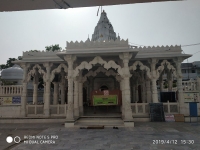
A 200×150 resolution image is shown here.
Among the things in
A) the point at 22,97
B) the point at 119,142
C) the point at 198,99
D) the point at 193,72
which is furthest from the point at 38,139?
the point at 193,72

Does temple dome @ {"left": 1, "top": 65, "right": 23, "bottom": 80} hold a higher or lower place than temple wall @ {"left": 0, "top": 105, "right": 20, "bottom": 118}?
higher

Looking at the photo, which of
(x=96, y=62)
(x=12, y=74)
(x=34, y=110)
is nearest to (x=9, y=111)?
(x=34, y=110)

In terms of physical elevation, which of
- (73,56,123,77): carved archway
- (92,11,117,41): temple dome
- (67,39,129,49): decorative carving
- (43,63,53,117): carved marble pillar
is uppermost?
(92,11,117,41): temple dome

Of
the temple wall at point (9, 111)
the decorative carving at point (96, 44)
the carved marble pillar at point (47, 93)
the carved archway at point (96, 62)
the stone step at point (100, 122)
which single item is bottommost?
the stone step at point (100, 122)

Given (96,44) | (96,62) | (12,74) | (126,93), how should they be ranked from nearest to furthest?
(126,93)
(96,62)
(96,44)
(12,74)

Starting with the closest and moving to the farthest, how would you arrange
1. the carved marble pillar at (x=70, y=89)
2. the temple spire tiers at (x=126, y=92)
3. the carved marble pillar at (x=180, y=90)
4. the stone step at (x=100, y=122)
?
the temple spire tiers at (x=126, y=92) → the carved marble pillar at (x=70, y=89) → the stone step at (x=100, y=122) → the carved marble pillar at (x=180, y=90)

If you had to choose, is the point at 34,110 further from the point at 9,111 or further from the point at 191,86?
the point at 191,86

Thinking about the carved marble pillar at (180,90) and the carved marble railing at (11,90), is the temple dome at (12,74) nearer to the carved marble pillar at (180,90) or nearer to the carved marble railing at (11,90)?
the carved marble railing at (11,90)

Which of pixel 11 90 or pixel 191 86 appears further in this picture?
pixel 11 90

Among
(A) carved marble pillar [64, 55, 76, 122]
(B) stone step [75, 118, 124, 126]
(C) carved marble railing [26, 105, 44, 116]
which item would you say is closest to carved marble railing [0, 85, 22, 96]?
(C) carved marble railing [26, 105, 44, 116]

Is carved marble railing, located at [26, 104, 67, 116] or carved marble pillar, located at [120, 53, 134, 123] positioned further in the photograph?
carved marble railing, located at [26, 104, 67, 116]

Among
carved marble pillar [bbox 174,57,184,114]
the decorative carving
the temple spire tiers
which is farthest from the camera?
carved marble pillar [bbox 174,57,184,114]

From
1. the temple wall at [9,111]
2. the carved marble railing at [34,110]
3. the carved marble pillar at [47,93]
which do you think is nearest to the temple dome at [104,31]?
the carved marble pillar at [47,93]

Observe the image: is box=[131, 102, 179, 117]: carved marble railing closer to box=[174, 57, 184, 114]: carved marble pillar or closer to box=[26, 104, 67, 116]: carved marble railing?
box=[174, 57, 184, 114]: carved marble pillar
